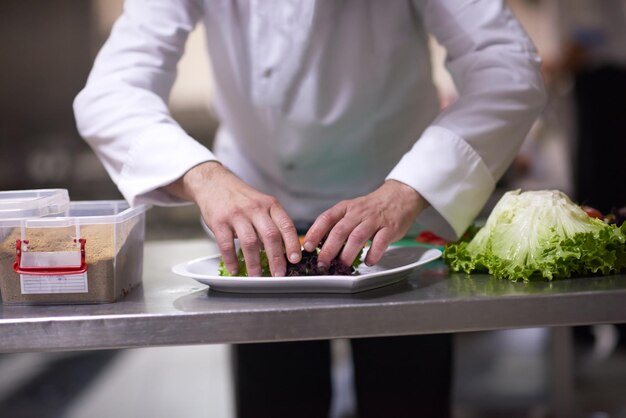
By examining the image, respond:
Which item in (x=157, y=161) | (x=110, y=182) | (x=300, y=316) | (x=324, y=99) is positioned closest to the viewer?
(x=300, y=316)

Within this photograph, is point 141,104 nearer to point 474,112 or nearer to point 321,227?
point 321,227

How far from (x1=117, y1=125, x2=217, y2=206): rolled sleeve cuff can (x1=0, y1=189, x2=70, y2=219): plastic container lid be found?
0.42 ft

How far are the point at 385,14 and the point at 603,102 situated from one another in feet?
7.32

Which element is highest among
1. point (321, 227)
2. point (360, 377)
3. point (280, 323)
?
point (321, 227)

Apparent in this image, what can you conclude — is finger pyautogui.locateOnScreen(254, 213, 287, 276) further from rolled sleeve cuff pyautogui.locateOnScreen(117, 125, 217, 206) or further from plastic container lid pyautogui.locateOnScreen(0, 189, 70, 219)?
plastic container lid pyautogui.locateOnScreen(0, 189, 70, 219)

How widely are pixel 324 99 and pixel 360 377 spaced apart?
0.60m

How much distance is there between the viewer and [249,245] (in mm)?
1146

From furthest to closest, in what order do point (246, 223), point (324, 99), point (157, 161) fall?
point (324, 99) < point (157, 161) < point (246, 223)

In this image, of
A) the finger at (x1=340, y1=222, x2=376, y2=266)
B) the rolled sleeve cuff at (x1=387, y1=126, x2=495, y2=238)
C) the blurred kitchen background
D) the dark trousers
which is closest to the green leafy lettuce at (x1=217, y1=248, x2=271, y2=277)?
the finger at (x1=340, y1=222, x2=376, y2=266)

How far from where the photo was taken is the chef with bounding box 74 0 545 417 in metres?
1.26

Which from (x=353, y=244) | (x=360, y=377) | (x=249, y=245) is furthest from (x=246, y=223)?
(x=360, y=377)

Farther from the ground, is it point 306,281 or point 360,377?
point 306,281

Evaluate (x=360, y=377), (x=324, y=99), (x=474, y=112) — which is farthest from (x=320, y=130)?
(x=360, y=377)

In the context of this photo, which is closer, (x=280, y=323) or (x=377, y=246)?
(x=280, y=323)
